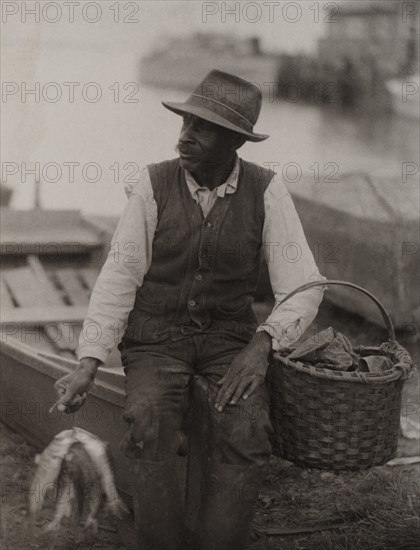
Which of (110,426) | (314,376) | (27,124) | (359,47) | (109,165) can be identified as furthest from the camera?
(359,47)

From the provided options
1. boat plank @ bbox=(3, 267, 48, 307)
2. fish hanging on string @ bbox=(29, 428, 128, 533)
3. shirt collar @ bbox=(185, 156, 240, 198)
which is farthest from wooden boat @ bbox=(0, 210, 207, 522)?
shirt collar @ bbox=(185, 156, 240, 198)

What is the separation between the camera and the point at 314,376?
2910mm

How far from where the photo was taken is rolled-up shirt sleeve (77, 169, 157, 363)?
125 inches

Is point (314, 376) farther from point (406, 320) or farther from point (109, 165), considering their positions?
point (109, 165)

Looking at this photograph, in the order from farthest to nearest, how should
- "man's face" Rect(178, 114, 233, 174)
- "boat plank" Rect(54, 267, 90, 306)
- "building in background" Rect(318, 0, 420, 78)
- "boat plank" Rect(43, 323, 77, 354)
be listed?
1. "building in background" Rect(318, 0, 420, 78)
2. "boat plank" Rect(54, 267, 90, 306)
3. "boat plank" Rect(43, 323, 77, 354)
4. "man's face" Rect(178, 114, 233, 174)

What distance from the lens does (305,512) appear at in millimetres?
3939

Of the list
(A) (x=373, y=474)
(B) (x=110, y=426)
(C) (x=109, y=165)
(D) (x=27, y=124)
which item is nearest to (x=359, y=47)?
(C) (x=109, y=165)

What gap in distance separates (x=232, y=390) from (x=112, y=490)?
2.04 feet

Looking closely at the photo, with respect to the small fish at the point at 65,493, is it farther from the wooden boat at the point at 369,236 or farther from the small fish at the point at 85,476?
the wooden boat at the point at 369,236

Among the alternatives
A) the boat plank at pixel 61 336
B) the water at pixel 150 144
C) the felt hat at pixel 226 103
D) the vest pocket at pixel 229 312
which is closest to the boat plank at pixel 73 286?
the boat plank at pixel 61 336

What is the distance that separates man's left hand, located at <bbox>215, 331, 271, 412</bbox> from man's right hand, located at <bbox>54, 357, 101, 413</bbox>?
1.65 feet

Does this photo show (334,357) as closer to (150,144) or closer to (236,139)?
(236,139)

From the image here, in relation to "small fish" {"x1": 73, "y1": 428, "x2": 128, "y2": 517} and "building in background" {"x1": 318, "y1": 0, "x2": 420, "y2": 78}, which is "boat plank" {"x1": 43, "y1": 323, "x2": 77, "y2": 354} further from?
"building in background" {"x1": 318, "y1": 0, "x2": 420, "y2": 78}

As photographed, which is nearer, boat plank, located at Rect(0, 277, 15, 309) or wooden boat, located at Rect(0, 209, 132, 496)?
wooden boat, located at Rect(0, 209, 132, 496)
